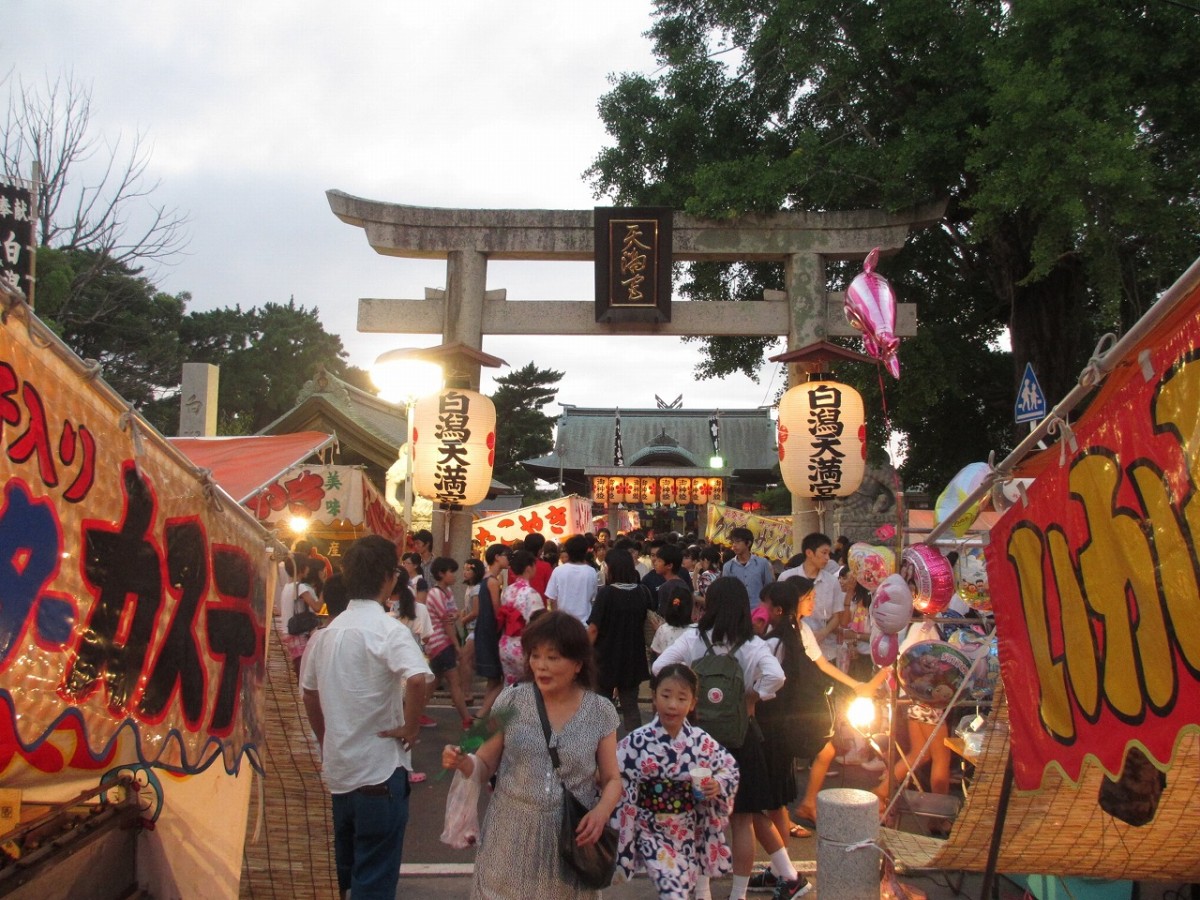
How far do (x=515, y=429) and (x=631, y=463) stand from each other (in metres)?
16.2

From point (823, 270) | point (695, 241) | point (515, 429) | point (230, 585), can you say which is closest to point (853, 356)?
point (823, 270)

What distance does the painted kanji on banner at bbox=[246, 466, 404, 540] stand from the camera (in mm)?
11812

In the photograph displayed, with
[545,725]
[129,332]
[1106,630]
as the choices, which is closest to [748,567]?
[545,725]

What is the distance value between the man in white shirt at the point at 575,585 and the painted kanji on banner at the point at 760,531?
823 centimetres

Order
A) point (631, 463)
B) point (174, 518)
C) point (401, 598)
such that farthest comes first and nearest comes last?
point (631, 463)
point (401, 598)
point (174, 518)

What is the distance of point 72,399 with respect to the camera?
225cm

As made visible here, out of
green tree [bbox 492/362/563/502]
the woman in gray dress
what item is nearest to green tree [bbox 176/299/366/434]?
green tree [bbox 492/362/563/502]

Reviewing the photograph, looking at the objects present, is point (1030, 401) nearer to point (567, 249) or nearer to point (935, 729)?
point (935, 729)

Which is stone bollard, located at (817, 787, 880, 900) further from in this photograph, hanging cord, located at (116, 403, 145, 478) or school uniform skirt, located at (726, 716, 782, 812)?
hanging cord, located at (116, 403, 145, 478)

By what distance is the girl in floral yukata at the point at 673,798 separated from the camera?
4289 millimetres

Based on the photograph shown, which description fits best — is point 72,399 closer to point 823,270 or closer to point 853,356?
point 853,356

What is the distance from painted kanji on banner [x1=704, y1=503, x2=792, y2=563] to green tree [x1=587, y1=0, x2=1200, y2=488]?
105 inches

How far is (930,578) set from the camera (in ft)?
20.5

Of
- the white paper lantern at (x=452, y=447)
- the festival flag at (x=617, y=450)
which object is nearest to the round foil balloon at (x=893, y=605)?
the white paper lantern at (x=452, y=447)
